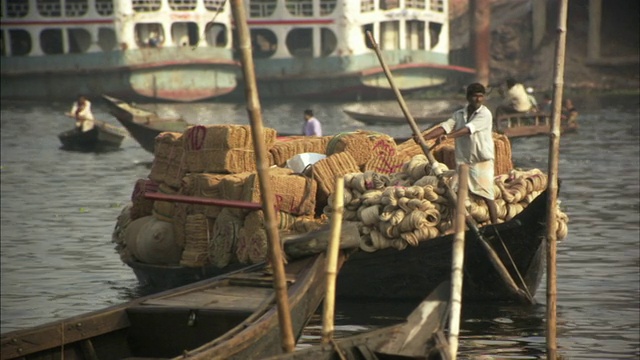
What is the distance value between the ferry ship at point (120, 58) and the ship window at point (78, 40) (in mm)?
1044

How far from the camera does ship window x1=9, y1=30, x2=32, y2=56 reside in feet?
193

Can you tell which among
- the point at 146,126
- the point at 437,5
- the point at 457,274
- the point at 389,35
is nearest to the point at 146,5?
the point at 389,35

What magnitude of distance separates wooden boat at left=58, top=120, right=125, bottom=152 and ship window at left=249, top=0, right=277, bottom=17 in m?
23.3

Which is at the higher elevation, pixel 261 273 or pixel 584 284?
pixel 261 273

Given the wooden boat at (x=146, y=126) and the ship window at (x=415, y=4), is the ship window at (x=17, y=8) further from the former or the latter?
the wooden boat at (x=146, y=126)

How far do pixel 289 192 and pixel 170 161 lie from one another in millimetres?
1835

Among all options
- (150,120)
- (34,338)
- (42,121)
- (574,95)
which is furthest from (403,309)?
(574,95)

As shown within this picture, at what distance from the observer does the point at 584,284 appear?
13.9 m

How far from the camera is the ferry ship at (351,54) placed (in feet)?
181

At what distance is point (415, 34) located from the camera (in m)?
57.8

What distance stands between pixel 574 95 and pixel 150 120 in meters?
24.4

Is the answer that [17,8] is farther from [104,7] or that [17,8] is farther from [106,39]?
[104,7]

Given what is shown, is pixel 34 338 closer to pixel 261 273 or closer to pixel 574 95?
pixel 261 273

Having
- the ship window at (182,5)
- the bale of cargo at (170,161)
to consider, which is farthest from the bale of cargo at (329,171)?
the ship window at (182,5)
